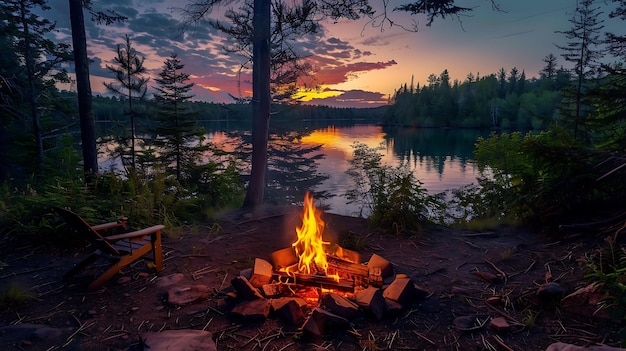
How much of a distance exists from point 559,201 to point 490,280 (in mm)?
2943

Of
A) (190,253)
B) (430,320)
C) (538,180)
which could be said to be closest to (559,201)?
(538,180)

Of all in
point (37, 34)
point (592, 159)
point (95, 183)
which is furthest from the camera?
point (37, 34)

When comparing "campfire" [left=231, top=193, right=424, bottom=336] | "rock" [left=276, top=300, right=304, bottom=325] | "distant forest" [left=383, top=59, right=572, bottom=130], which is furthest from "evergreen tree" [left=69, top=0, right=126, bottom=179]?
"distant forest" [left=383, top=59, right=572, bottom=130]

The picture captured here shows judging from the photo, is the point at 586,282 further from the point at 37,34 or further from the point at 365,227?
the point at 37,34

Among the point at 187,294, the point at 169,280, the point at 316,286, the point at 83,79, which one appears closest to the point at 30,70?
the point at 83,79

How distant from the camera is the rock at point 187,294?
379 centimetres

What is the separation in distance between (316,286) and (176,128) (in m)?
12.1

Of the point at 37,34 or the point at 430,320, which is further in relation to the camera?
the point at 37,34

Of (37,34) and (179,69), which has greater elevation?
(37,34)

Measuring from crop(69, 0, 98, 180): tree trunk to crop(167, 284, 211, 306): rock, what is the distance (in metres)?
5.63

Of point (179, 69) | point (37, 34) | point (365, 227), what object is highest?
point (37, 34)

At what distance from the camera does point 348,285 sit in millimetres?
3971

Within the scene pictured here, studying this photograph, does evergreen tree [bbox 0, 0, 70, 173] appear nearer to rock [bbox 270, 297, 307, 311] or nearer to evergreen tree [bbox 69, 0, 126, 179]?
evergreen tree [bbox 69, 0, 126, 179]

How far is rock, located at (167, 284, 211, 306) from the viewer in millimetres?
3791
